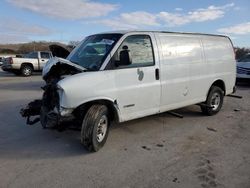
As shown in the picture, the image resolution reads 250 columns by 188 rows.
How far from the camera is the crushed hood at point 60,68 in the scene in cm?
536

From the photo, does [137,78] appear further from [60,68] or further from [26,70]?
[26,70]

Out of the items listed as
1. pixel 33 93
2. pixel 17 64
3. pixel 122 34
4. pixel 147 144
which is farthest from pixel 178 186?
pixel 17 64

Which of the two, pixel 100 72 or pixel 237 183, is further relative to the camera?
pixel 100 72

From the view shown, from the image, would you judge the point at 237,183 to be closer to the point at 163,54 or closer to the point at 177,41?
the point at 163,54

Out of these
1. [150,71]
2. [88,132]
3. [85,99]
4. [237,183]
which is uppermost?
[150,71]

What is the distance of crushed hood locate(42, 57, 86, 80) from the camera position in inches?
211

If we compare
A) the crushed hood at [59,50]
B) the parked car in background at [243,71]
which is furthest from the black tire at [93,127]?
the parked car in background at [243,71]

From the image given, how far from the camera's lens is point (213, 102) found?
8.16 metres

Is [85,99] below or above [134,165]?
above

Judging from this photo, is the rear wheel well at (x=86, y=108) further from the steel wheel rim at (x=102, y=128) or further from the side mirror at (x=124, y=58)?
the side mirror at (x=124, y=58)

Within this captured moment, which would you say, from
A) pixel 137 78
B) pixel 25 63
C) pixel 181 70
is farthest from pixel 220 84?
pixel 25 63

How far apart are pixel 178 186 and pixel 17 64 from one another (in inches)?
728

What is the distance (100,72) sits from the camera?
5.37 m

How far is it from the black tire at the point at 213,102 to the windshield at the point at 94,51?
10.8 feet
